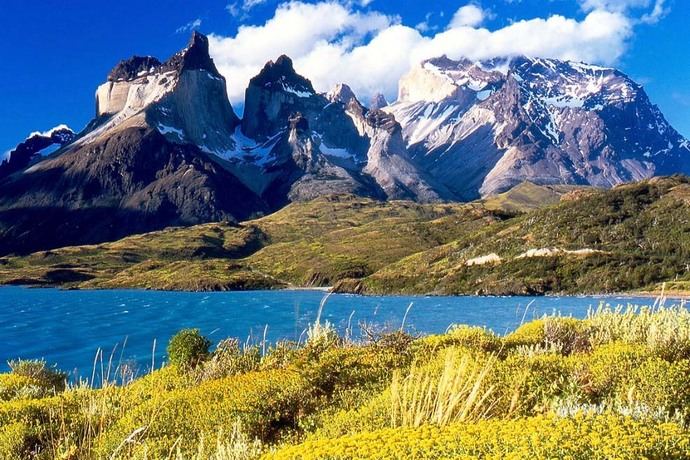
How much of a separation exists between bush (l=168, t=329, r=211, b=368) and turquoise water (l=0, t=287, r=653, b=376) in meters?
26.6

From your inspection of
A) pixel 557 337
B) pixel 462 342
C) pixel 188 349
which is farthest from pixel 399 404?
pixel 188 349

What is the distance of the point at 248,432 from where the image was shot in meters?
9.80

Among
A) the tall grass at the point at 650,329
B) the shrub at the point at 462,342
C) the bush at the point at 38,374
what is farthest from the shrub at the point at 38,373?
the tall grass at the point at 650,329

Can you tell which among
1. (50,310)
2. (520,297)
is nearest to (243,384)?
(50,310)

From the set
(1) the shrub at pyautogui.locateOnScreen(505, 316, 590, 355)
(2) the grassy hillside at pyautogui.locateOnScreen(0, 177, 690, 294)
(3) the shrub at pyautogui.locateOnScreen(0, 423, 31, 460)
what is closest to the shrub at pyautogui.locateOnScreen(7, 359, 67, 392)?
(3) the shrub at pyautogui.locateOnScreen(0, 423, 31, 460)

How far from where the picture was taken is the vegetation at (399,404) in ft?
18.8

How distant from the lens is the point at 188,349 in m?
18.0

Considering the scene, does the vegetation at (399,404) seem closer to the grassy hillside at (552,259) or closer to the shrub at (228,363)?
the shrub at (228,363)

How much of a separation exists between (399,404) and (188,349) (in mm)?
11389

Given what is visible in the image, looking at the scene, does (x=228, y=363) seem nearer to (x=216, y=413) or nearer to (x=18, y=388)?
(x=216, y=413)

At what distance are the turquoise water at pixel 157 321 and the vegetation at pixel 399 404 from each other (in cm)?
3061

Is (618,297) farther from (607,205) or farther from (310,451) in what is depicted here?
(310,451)

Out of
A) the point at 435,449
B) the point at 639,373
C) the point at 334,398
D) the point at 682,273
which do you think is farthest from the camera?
the point at 682,273

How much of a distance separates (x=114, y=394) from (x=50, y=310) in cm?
11219
